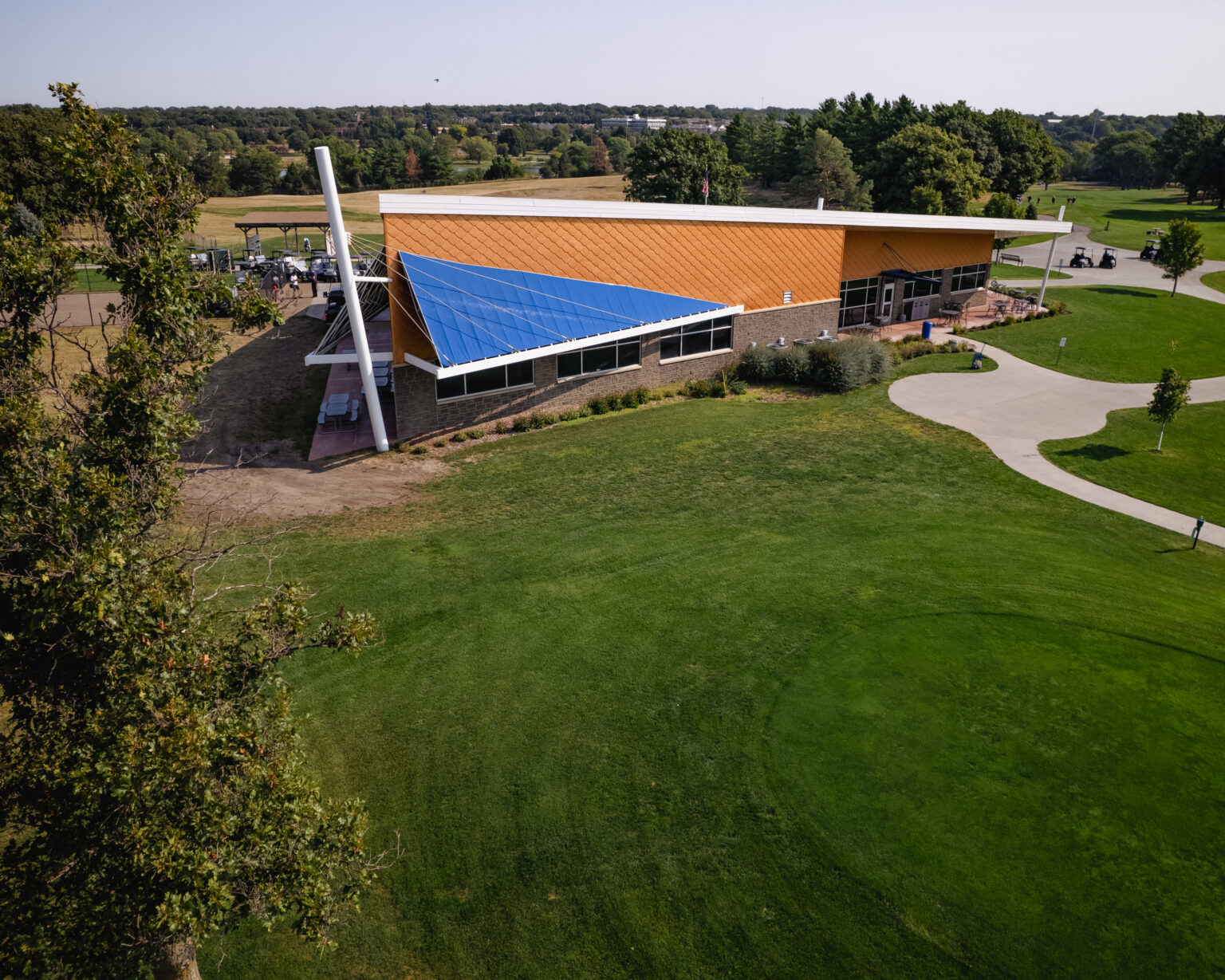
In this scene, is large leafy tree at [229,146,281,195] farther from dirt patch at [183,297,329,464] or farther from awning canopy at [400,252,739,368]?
awning canopy at [400,252,739,368]

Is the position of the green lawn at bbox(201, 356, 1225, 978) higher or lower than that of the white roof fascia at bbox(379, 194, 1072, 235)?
lower

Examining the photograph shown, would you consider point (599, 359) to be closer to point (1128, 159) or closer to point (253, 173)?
point (253, 173)

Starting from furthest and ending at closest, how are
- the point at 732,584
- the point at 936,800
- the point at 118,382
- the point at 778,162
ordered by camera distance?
the point at 778,162 < the point at 732,584 < the point at 936,800 < the point at 118,382

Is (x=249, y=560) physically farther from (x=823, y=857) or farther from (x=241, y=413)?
(x=823, y=857)

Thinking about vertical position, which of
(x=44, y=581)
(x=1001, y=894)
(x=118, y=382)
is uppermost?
(x=118, y=382)

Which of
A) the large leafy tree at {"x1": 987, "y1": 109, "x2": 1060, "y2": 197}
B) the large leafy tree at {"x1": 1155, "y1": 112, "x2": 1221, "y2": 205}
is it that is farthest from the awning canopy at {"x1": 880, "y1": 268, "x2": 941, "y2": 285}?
the large leafy tree at {"x1": 1155, "y1": 112, "x2": 1221, "y2": 205}

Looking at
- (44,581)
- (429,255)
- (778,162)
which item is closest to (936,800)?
(44,581)
